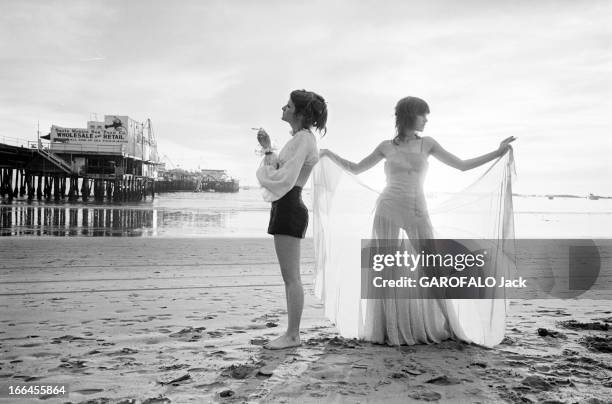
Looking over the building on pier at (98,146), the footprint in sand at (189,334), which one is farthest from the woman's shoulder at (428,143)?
the building on pier at (98,146)

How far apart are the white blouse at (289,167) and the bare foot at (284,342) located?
106cm

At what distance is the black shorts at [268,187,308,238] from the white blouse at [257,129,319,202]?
0.07 meters

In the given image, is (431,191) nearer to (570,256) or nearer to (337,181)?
(337,181)

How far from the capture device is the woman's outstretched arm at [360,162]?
414cm

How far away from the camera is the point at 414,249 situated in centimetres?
401

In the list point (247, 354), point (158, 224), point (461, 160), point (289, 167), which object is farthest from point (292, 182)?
point (158, 224)

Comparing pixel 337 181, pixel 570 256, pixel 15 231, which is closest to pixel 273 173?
pixel 337 181

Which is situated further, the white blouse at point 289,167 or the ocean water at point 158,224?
the ocean water at point 158,224

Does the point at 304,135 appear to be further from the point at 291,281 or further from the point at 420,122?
the point at 291,281

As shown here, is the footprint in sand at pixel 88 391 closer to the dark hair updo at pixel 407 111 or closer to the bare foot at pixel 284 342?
the bare foot at pixel 284 342

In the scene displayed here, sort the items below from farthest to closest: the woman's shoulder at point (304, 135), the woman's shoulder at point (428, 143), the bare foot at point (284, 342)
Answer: the woman's shoulder at point (428, 143) → the woman's shoulder at point (304, 135) → the bare foot at point (284, 342)

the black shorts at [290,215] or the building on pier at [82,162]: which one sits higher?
the building on pier at [82,162]

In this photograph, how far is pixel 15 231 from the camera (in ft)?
46.3

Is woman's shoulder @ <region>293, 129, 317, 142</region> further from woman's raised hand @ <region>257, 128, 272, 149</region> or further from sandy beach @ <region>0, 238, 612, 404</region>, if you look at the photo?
sandy beach @ <region>0, 238, 612, 404</region>
